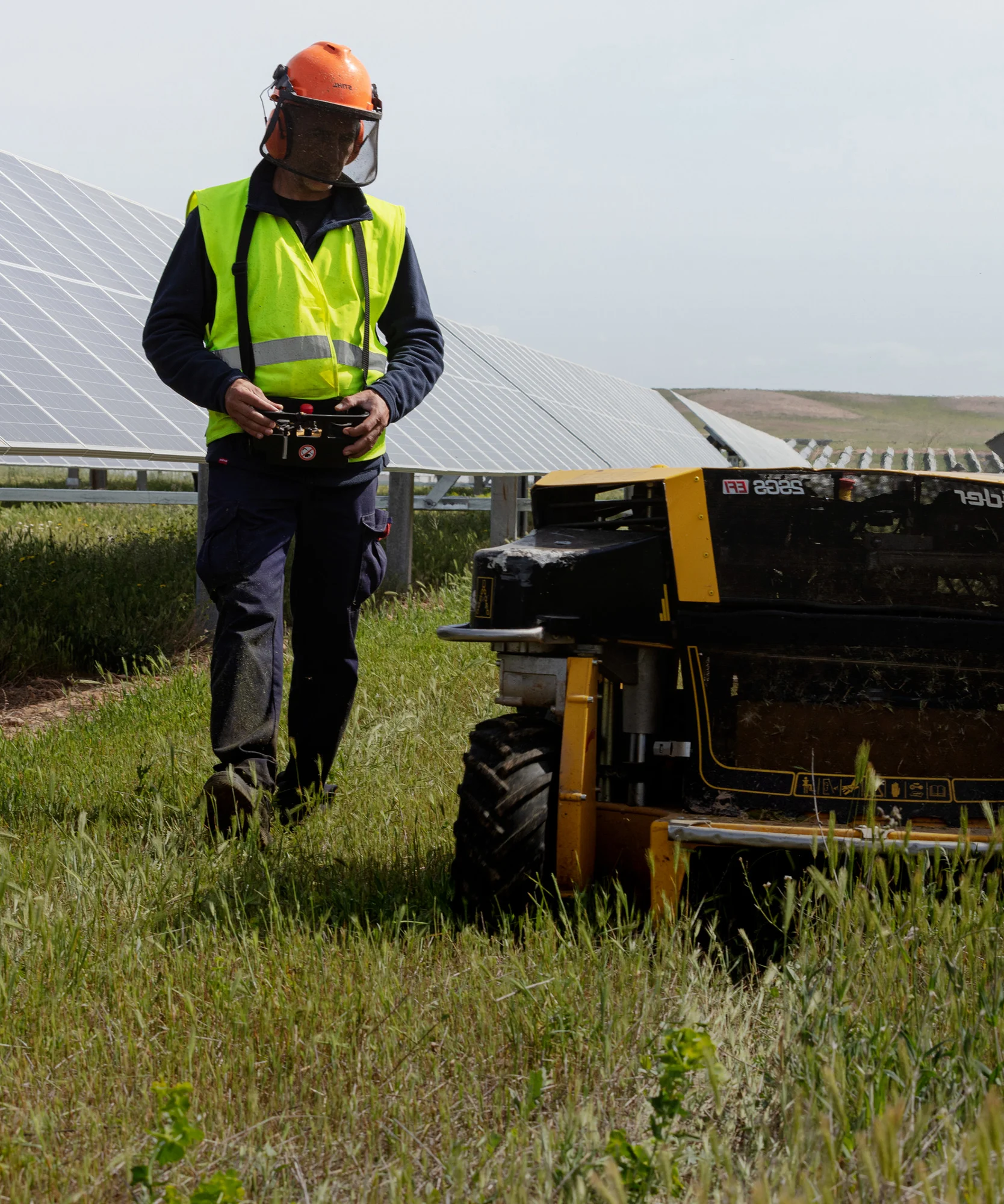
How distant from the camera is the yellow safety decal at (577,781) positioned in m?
2.84

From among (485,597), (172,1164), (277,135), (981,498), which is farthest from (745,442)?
(172,1164)

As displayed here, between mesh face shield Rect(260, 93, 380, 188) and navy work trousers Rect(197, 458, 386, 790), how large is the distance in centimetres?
81

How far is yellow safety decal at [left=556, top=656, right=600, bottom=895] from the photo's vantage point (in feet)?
9.32

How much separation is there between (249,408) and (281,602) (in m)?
0.53

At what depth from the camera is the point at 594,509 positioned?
340 centimetres

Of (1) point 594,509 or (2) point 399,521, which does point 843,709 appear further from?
(2) point 399,521

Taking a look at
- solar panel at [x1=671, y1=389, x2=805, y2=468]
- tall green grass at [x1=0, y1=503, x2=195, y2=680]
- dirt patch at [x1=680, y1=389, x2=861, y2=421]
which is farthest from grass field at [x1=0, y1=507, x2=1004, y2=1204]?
dirt patch at [x1=680, y1=389, x2=861, y2=421]

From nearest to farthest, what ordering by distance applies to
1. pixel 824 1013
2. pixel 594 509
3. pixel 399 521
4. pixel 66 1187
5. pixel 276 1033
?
1. pixel 66 1187
2. pixel 824 1013
3. pixel 276 1033
4. pixel 594 509
5. pixel 399 521

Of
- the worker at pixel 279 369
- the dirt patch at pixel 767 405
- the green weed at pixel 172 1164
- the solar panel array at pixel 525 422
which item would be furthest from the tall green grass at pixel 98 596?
the dirt patch at pixel 767 405

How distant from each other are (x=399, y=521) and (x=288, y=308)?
6.56 metres

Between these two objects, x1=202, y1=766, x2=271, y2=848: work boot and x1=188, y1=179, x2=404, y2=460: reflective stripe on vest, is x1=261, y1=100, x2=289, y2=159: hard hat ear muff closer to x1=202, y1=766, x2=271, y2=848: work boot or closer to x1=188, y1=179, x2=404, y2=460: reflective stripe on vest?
x1=188, y1=179, x2=404, y2=460: reflective stripe on vest

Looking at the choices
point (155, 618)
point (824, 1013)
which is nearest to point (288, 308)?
point (824, 1013)

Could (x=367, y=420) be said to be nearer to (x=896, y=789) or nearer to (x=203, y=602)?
(x=896, y=789)

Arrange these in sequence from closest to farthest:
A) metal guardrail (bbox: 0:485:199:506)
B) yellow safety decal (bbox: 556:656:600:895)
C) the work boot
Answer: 1. yellow safety decal (bbox: 556:656:600:895)
2. the work boot
3. metal guardrail (bbox: 0:485:199:506)
